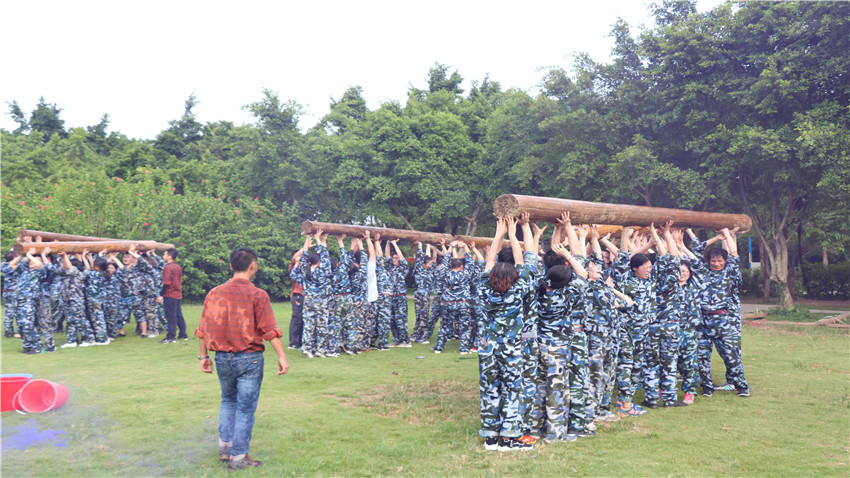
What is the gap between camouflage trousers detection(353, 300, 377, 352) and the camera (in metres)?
11.9

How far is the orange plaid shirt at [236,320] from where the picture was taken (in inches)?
205

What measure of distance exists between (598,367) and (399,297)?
6.88m

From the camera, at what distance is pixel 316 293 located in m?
10.9

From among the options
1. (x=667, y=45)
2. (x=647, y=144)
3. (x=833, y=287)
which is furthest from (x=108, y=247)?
(x=833, y=287)

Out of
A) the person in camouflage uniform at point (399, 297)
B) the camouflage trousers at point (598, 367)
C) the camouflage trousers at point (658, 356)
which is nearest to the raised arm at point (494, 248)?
the camouflage trousers at point (598, 367)

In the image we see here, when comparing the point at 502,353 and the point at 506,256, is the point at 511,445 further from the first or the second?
the point at 506,256

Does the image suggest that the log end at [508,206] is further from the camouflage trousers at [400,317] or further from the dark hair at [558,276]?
the camouflage trousers at [400,317]

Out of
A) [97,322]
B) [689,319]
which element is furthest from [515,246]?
[97,322]

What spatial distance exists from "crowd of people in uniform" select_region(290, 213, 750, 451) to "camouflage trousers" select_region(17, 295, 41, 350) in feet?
18.4

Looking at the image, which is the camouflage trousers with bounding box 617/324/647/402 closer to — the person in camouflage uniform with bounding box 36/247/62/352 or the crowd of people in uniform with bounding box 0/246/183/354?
the crowd of people in uniform with bounding box 0/246/183/354

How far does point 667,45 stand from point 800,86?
172 inches

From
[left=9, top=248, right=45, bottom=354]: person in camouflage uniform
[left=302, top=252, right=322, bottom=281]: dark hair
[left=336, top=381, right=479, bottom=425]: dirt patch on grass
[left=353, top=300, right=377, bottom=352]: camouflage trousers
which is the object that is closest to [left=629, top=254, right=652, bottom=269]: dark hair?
[left=336, top=381, right=479, bottom=425]: dirt patch on grass

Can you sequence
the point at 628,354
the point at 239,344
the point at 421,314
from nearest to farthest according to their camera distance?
the point at 239,344 < the point at 628,354 < the point at 421,314

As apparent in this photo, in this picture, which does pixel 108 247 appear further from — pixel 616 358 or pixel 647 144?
pixel 647 144
